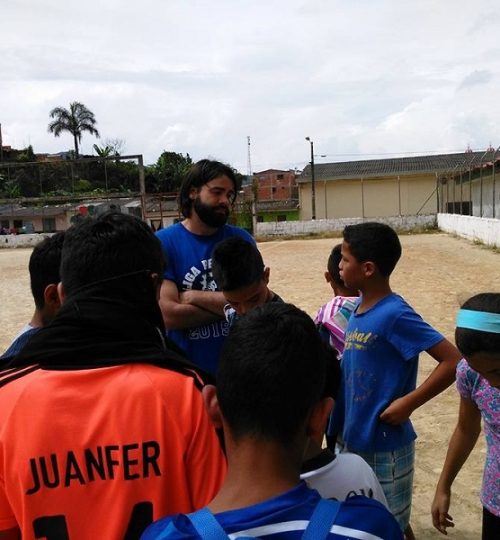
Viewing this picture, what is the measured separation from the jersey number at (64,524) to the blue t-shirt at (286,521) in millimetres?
129

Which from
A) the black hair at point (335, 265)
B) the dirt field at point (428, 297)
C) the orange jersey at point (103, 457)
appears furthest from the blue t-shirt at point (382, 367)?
the orange jersey at point (103, 457)

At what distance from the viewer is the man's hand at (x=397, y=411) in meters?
2.25

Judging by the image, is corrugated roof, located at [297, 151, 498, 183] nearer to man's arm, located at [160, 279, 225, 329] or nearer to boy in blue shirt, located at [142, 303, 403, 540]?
man's arm, located at [160, 279, 225, 329]

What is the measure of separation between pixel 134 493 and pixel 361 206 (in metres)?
45.0

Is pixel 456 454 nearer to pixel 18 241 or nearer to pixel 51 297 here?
pixel 51 297

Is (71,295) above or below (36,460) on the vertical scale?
above

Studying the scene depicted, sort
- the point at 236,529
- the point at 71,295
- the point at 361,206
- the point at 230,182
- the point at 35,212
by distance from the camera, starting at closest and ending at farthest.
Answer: the point at 236,529
the point at 71,295
the point at 230,182
the point at 361,206
the point at 35,212

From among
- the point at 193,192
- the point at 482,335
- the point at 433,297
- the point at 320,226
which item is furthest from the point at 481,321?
the point at 320,226

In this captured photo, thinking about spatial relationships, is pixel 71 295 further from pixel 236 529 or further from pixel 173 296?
pixel 173 296

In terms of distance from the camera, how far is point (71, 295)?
51.6 inches

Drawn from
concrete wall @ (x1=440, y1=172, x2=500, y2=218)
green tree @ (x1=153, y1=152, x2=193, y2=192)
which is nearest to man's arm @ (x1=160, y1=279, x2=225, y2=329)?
concrete wall @ (x1=440, y1=172, x2=500, y2=218)

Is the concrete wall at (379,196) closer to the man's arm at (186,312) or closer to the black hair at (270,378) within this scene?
the man's arm at (186,312)

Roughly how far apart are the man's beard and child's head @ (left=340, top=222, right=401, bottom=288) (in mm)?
647

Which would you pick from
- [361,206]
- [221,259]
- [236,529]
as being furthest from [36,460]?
[361,206]
